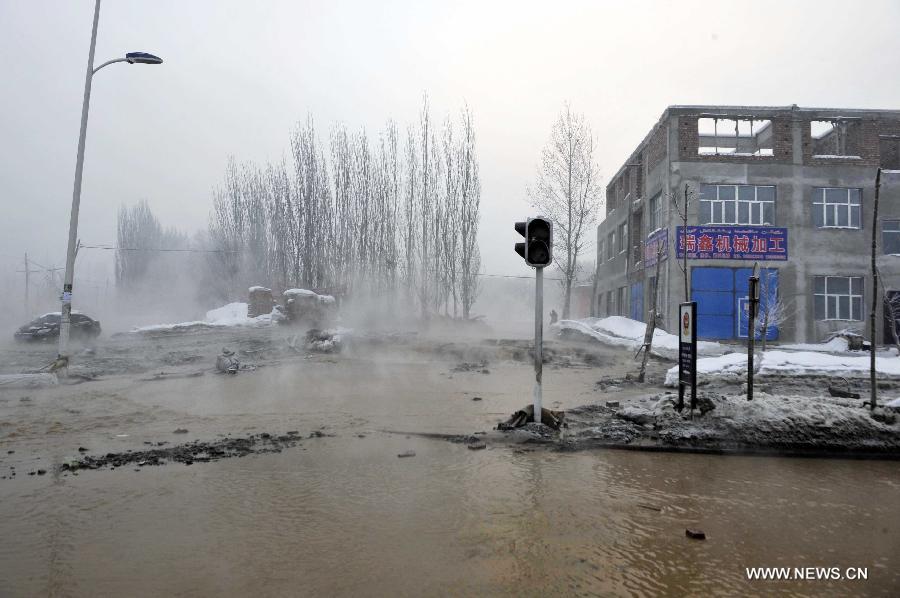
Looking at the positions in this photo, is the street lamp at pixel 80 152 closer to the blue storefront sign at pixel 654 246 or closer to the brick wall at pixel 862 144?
the blue storefront sign at pixel 654 246

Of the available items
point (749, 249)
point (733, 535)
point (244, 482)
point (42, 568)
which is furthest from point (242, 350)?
point (749, 249)

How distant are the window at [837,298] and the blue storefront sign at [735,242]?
2224 mm

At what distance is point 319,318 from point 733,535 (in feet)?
87.5

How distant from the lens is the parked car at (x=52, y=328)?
2432 cm

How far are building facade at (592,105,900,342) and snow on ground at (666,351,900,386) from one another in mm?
10502

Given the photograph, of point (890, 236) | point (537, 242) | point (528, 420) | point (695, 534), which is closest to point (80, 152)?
point (537, 242)

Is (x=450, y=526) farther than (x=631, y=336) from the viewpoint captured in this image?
No

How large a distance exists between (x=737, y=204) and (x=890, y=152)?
997 centimetres

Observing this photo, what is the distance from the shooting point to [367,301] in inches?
1505

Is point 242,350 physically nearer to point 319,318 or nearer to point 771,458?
point 319,318

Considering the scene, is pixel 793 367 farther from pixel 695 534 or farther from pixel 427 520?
pixel 427 520

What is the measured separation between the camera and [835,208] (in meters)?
26.3

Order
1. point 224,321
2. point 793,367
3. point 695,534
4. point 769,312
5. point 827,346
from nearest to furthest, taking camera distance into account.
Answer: point 695,534 → point 793,367 → point 769,312 → point 827,346 → point 224,321

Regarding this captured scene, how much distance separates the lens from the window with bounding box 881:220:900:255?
26.9m
